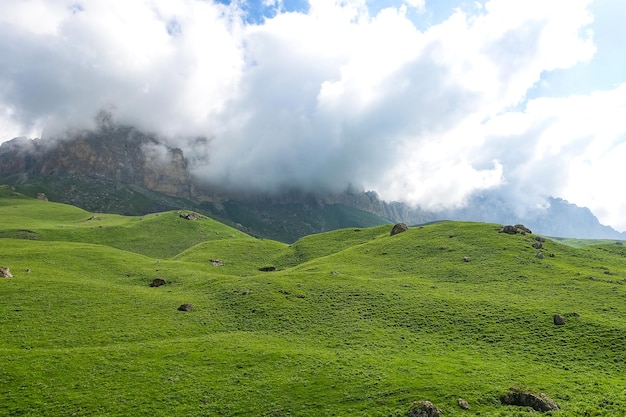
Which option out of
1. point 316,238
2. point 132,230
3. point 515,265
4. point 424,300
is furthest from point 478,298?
point 132,230

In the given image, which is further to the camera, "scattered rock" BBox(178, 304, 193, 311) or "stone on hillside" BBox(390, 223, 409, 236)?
"stone on hillside" BBox(390, 223, 409, 236)

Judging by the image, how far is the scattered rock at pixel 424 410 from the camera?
3528cm

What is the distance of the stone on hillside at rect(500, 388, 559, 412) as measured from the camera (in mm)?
35969

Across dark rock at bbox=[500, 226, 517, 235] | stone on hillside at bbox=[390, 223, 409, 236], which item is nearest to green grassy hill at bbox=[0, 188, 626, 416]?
dark rock at bbox=[500, 226, 517, 235]

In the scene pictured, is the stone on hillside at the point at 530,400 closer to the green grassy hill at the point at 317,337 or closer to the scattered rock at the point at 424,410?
the green grassy hill at the point at 317,337

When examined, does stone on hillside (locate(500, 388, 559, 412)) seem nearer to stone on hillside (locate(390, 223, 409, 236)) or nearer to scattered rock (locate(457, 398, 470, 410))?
scattered rock (locate(457, 398, 470, 410))

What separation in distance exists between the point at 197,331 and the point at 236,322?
23.2 feet

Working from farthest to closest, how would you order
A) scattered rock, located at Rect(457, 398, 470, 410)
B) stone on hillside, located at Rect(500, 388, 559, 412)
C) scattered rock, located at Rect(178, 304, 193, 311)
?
scattered rock, located at Rect(178, 304, 193, 311)
scattered rock, located at Rect(457, 398, 470, 410)
stone on hillside, located at Rect(500, 388, 559, 412)

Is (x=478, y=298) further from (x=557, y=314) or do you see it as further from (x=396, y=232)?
(x=396, y=232)

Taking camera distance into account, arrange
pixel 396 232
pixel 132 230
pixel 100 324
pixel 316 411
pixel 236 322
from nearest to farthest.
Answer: pixel 316 411, pixel 100 324, pixel 236 322, pixel 396 232, pixel 132 230

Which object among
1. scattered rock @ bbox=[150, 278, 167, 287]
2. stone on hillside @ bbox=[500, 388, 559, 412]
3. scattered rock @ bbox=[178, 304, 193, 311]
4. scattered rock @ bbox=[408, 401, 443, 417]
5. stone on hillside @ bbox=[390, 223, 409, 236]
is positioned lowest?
scattered rock @ bbox=[408, 401, 443, 417]

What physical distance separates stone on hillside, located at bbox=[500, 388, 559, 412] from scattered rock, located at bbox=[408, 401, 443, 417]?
7852 millimetres

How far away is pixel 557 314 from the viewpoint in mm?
61094

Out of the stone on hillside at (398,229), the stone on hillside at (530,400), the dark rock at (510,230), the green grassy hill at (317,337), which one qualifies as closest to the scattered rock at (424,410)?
the green grassy hill at (317,337)
